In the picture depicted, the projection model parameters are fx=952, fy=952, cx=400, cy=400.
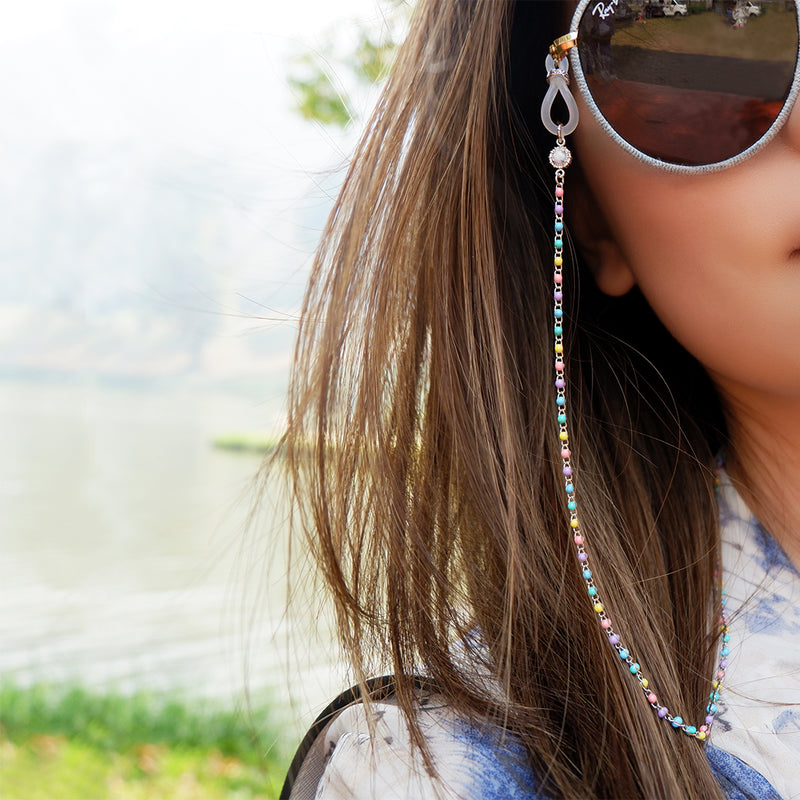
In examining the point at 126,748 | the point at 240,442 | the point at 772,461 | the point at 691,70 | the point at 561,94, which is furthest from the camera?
the point at 240,442

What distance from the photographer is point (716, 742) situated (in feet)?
2.93

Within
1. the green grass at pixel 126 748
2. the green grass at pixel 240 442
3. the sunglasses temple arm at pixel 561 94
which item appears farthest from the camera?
the green grass at pixel 240 442

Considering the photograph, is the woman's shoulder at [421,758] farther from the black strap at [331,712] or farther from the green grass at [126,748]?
the green grass at [126,748]

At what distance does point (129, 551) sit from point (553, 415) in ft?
16.2

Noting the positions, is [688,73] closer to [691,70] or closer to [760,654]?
[691,70]

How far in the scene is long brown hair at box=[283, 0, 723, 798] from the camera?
3.05ft

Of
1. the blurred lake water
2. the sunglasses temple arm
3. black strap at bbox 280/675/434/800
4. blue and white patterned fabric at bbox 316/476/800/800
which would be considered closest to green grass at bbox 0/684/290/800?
the blurred lake water

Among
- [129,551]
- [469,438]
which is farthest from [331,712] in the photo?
[129,551]

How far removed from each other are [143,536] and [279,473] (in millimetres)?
4909

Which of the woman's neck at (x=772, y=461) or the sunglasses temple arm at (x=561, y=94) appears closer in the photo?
the sunglasses temple arm at (x=561, y=94)

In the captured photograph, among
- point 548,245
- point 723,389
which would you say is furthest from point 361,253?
point 723,389

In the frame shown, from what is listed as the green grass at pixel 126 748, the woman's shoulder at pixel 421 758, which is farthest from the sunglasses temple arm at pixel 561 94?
Answer: the green grass at pixel 126 748

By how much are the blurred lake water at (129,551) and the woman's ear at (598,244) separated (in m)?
0.55

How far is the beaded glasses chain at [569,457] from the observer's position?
896 millimetres
